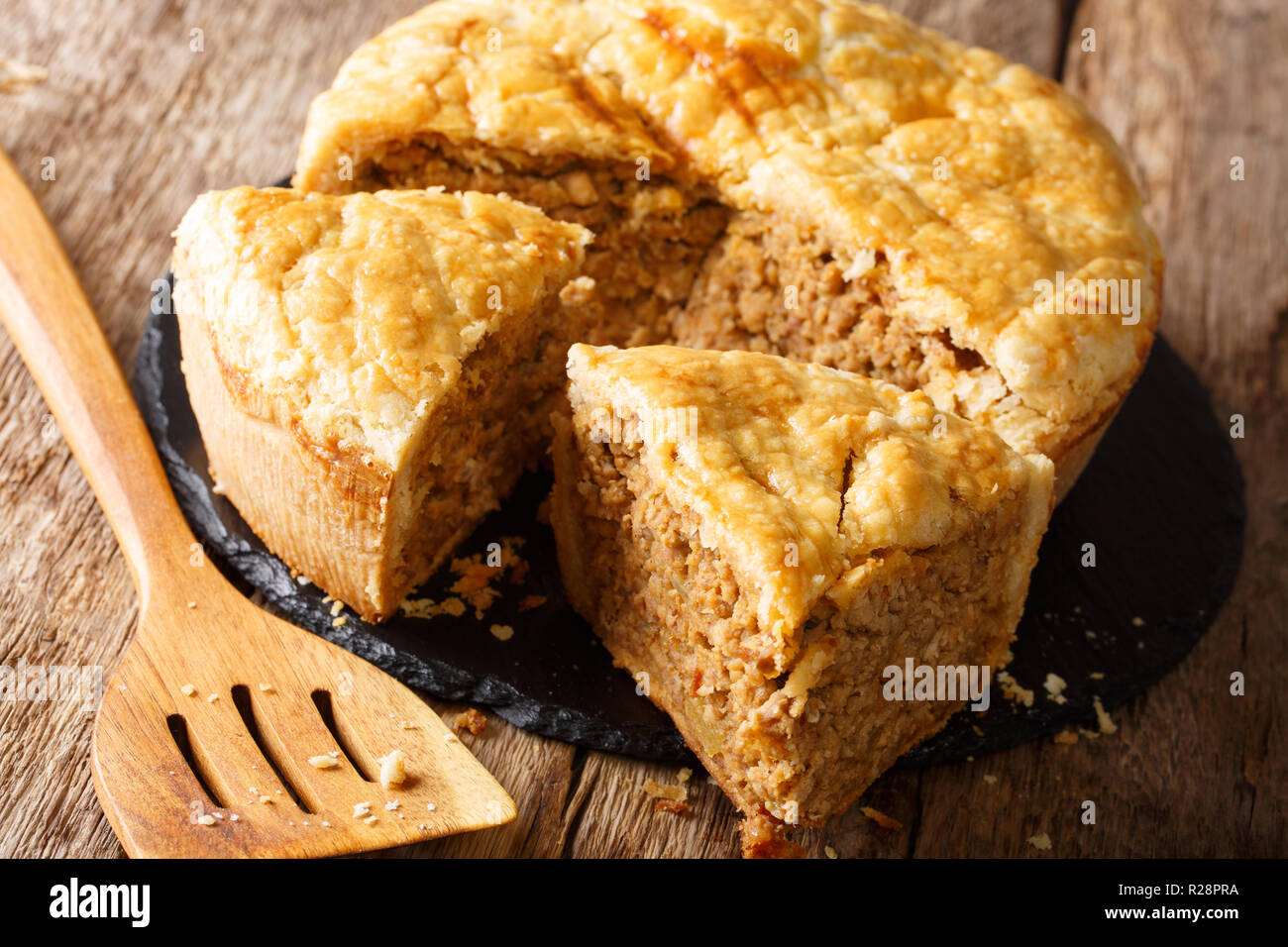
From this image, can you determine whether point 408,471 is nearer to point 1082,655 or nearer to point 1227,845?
point 1082,655

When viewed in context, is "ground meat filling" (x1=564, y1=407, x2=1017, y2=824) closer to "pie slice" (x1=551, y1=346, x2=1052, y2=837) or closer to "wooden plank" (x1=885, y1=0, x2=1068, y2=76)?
"pie slice" (x1=551, y1=346, x2=1052, y2=837)

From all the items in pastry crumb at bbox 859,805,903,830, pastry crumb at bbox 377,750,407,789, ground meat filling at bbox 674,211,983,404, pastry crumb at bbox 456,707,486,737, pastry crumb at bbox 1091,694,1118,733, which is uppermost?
ground meat filling at bbox 674,211,983,404

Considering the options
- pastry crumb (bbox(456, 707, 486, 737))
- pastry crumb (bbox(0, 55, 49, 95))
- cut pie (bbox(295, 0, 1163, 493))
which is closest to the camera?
pastry crumb (bbox(456, 707, 486, 737))

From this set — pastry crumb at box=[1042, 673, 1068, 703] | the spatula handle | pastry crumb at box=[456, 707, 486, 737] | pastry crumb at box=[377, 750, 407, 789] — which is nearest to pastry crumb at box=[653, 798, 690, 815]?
pastry crumb at box=[456, 707, 486, 737]

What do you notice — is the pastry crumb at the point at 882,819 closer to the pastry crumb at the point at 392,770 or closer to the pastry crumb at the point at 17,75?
the pastry crumb at the point at 392,770

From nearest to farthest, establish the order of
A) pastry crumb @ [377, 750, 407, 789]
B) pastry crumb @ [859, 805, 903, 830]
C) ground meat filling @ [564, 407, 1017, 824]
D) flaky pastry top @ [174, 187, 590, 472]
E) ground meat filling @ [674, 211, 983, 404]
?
1. ground meat filling @ [564, 407, 1017, 824]
2. pastry crumb @ [377, 750, 407, 789]
3. flaky pastry top @ [174, 187, 590, 472]
4. pastry crumb @ [859, 805, 903, 830]
5. ground meat filling @ [674, 211, 983, 404]
